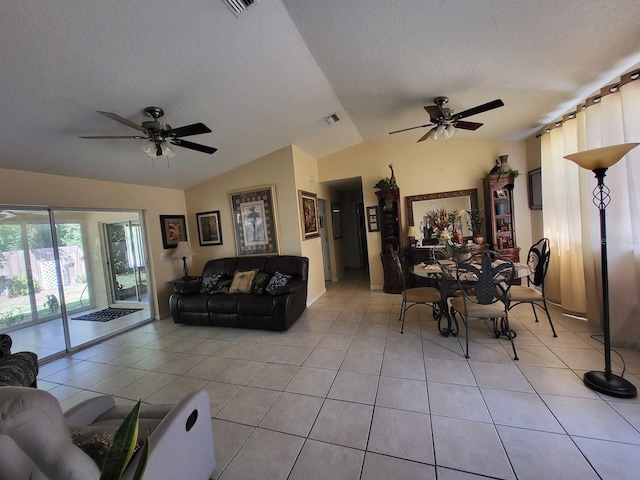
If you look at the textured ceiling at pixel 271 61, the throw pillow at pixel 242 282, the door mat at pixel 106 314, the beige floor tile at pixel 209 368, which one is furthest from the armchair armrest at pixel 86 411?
the door mat at pixel 106 314

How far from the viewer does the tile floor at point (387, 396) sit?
1.47m

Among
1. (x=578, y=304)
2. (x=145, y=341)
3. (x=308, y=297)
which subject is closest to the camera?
(x=578, y=304)

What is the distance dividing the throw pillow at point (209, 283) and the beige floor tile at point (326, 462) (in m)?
2.99

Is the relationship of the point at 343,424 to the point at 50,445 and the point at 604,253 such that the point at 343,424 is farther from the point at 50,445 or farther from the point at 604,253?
the point at 604,253

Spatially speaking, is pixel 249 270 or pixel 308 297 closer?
pixel 249 270

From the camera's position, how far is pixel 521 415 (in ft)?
5.72

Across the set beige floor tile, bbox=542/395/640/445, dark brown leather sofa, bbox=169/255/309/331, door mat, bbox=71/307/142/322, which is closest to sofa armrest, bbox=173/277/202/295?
dark brown leather sofa, bbox=169/255/309/331

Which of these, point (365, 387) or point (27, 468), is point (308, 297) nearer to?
point (365, 387)

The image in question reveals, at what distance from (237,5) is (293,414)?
297cm

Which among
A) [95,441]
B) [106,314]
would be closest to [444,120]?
[95,441]

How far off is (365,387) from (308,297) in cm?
245

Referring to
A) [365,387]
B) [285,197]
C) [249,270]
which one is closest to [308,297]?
[249,270]

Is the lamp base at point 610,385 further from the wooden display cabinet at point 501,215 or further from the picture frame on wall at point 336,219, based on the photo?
the picture frame on wall at point 336,219

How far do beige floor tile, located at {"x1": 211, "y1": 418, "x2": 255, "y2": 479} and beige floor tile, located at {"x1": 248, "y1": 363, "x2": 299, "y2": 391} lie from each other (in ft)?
1.47
